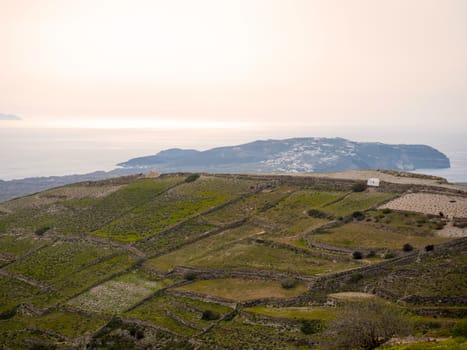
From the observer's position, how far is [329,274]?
41031mm

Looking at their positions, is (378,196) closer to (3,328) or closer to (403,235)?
(403,235)

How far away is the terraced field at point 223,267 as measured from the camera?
35719 millimetres

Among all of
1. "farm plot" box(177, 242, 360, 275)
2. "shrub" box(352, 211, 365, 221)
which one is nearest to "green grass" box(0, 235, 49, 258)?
"farm plot" box(177, 242, 360, 275)

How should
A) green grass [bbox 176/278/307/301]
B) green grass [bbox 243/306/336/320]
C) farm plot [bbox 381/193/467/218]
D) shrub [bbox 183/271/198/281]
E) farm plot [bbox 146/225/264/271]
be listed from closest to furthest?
green grass [bbox 243/306/336/320], green grass [bbox 176/278/307/301], shrub [bbox 183/271/198/281], farm plot [bbox 381/193/467/218], farm plot [bbox 146/225/264/271]

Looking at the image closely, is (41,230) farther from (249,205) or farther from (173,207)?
(249,205)

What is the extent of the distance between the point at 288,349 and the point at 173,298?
52.8 ft

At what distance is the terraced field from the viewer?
35.7 meters

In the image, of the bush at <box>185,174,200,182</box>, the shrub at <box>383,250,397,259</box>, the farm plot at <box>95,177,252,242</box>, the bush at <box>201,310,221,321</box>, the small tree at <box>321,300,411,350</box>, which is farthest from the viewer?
the bush at <box>185,174,200,182</box>

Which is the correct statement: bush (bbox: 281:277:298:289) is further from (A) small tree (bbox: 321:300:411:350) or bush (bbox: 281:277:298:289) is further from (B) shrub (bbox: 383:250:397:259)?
(A) small tree (bbox: 321:300:411:350)

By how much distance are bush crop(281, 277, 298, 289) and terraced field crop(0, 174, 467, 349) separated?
0.14 metres

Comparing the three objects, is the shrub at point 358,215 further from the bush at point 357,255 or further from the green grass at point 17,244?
the green grass at point 17,244

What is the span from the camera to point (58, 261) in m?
56.0

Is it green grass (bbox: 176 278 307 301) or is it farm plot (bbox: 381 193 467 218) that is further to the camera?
farm plot (bbox: 381 193 467 218)

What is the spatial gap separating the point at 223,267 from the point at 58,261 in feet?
Answer: 71.3
